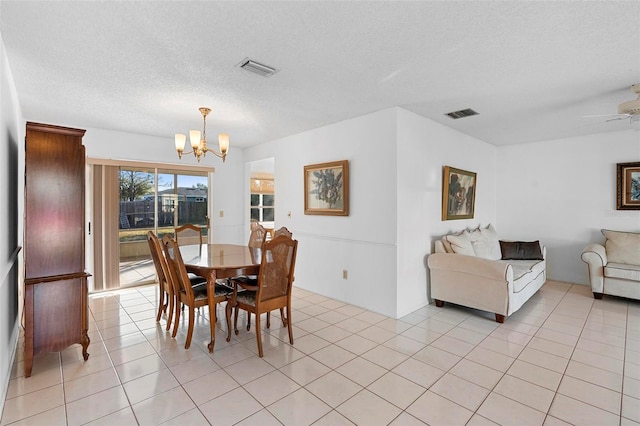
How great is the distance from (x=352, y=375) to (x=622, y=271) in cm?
406

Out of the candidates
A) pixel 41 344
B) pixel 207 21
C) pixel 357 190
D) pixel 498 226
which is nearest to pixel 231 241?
pixel 357 190

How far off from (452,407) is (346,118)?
127 inches

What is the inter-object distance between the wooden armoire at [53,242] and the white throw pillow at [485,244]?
4494mm

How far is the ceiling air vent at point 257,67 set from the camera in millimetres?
2389

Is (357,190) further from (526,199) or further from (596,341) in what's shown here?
(526,199)

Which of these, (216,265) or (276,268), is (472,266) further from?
(216,265)

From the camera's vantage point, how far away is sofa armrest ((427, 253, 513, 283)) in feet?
10.9

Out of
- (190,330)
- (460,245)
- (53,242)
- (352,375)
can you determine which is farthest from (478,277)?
(53,242)

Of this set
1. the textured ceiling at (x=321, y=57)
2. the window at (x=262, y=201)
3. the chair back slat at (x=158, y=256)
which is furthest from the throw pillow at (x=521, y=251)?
the window at (x=262, y=201)

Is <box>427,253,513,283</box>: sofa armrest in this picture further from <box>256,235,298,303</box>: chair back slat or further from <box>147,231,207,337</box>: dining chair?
<box>147,231,207,337</box>: dining chair

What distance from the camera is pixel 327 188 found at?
168 inches

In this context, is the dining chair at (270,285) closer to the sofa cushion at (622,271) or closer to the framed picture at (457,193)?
the framed picture at (457,193)

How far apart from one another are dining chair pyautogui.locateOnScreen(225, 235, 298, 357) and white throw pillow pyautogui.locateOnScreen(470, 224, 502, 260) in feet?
9.12

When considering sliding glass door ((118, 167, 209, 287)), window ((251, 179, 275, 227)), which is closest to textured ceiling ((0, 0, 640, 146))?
sliding glass door ((118, 167, 209, 287))
